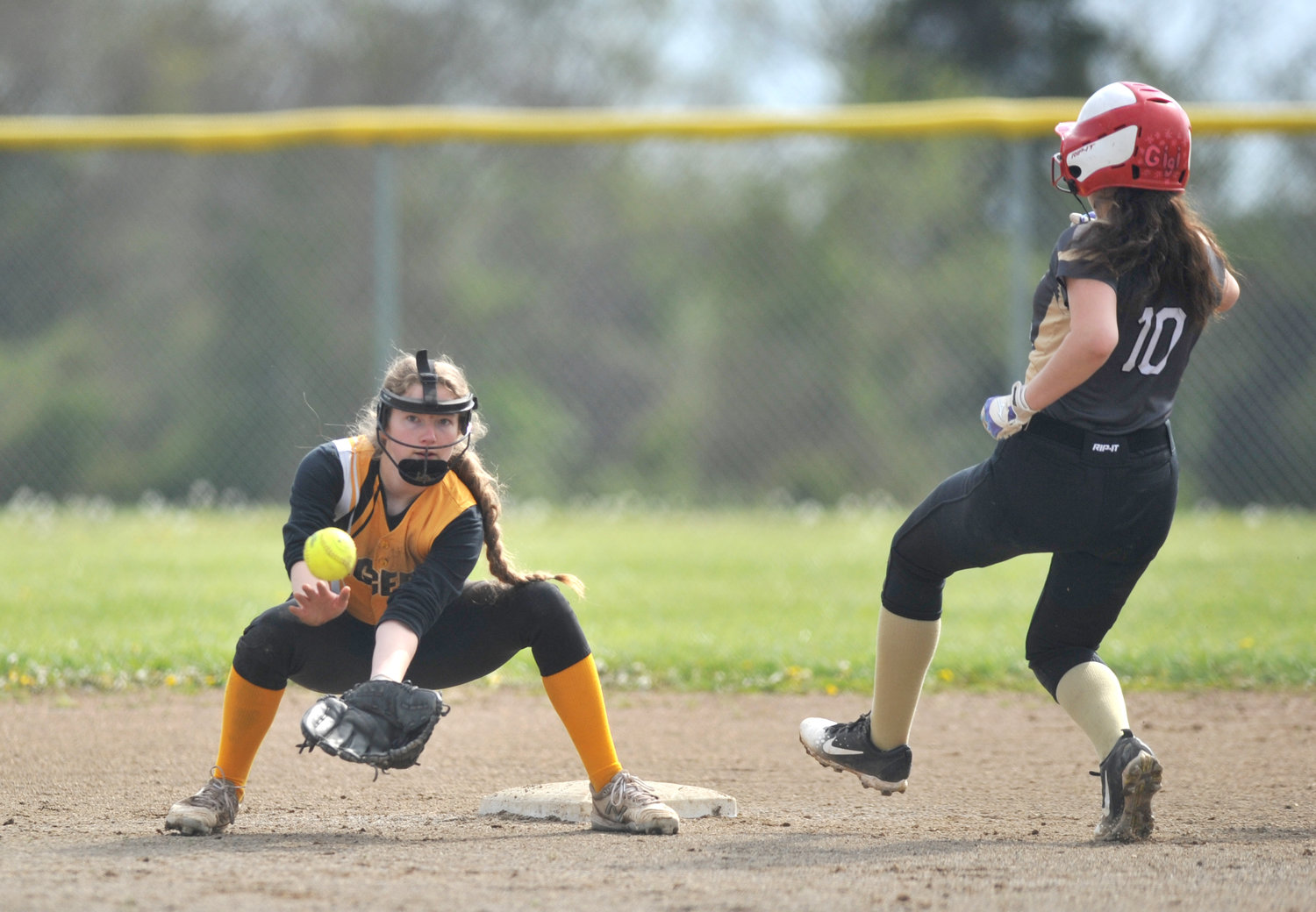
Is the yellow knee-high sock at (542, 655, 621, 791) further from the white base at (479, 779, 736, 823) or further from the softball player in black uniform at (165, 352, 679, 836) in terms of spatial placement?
the white base at (479, 779, 736, 823)

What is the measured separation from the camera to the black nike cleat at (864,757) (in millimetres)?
3707

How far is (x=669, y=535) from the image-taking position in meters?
9.41

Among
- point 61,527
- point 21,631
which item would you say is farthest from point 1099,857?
point 61,527

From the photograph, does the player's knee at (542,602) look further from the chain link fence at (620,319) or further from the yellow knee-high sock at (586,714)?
the chain link fence at (620,319)

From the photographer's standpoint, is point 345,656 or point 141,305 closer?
point 345,656

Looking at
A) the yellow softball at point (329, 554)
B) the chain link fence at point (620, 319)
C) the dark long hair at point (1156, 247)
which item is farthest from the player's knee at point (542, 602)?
the chain link fence at point (620, 319)

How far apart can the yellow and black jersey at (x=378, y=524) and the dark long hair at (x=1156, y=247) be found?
166cm

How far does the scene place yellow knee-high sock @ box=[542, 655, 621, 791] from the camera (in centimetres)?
352

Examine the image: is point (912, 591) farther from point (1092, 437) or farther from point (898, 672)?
point (1092, 437)

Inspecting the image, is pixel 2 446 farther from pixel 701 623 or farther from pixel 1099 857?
pixel 1099 857

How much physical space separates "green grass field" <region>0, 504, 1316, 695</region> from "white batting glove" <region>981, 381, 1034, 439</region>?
2407 millimetres

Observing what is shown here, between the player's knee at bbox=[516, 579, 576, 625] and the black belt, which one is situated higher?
the black belt

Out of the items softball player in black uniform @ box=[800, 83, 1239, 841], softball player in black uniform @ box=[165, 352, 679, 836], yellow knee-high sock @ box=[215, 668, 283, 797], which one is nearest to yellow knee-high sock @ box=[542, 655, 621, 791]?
softball player in black uniform @ box=[165, 352, 679, 836]

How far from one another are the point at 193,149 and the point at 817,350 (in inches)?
186
